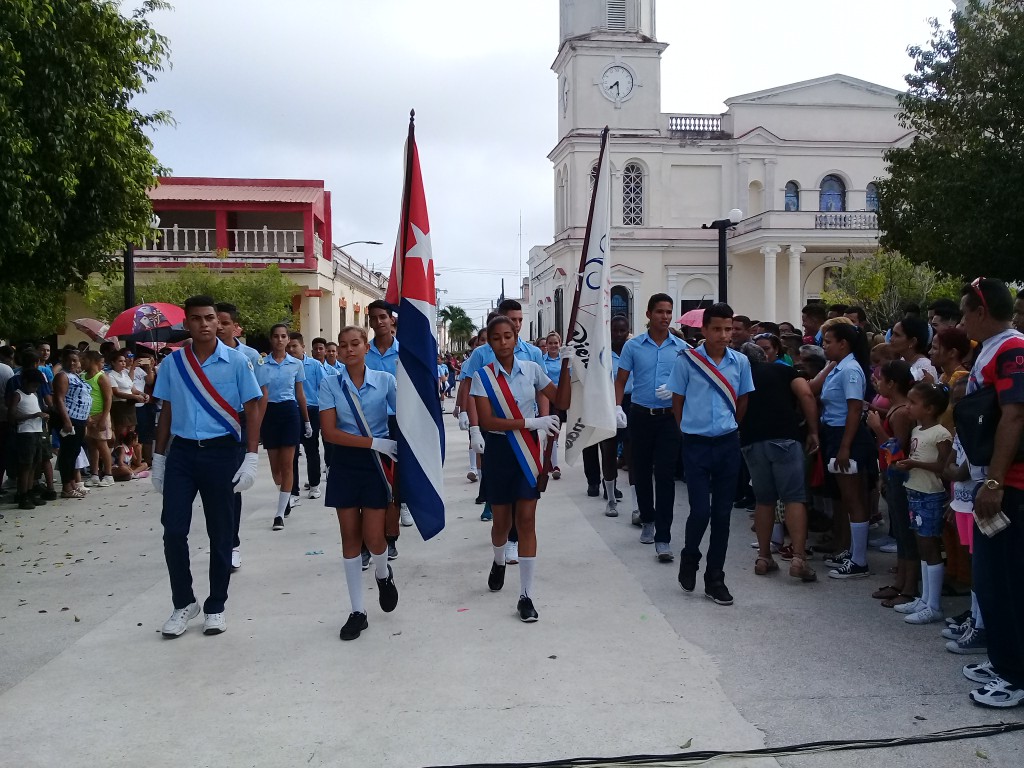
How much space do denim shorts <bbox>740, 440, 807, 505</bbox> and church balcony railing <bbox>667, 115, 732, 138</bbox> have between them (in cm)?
3935

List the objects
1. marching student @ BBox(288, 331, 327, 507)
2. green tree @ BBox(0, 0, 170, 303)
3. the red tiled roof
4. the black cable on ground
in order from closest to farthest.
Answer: the black cable on ground → green tree @ BBox(0, 0, 170, 303) → marching student @ BBox(288, 331, 327, 507) → the red tiled roof

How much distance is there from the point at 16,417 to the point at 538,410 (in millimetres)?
7362

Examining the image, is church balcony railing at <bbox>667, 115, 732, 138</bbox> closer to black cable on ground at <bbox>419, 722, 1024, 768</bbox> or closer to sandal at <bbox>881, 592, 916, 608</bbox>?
sandal at <bbox>881, 592, 916, 608</bbox>

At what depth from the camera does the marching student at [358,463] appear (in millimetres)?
5625

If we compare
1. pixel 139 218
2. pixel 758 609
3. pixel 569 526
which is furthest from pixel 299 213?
pixel 758 609

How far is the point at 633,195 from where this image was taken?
43.6 m

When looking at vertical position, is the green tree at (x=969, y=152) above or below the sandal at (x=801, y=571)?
above

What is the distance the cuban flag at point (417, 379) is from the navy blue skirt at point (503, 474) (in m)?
0.45

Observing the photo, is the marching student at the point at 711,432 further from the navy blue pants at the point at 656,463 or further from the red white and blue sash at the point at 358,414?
the red white and blue sash at the point at 358,414

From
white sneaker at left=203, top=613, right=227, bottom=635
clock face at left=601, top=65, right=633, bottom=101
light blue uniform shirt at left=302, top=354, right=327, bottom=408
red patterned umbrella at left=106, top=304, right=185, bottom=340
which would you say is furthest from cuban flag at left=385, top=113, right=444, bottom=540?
clock face at left=601, top=65, right=633, bottom=101

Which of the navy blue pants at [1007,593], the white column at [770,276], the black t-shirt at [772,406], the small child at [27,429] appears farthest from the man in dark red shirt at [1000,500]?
the white column at [770,276]

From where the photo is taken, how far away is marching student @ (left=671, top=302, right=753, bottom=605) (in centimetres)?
634

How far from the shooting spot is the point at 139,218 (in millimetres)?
12250

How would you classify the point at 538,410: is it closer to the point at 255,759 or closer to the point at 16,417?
the point at 255,759
